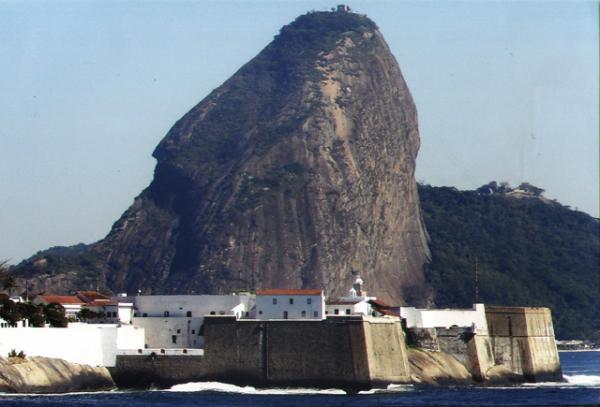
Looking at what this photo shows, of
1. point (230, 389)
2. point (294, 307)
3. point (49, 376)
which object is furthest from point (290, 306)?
point (49, 376)

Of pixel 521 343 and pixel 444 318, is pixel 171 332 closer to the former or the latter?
pixel 444 318

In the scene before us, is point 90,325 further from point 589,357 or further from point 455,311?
point 589,357

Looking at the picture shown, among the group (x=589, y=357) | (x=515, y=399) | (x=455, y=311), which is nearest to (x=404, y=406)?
(x=515, y=399)

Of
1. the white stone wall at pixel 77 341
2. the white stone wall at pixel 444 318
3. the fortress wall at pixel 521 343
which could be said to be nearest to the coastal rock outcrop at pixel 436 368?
the white stone wall at pixel 444 318

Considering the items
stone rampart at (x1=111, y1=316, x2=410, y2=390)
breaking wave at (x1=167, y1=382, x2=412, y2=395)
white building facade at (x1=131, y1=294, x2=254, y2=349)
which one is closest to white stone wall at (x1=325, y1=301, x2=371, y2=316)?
stone rampart at (x1=111, y1=316, x2=410, y2=390)

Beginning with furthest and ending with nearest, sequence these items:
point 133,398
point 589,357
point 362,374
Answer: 1. point 589,357
2. point 362,374
3. point 133,398

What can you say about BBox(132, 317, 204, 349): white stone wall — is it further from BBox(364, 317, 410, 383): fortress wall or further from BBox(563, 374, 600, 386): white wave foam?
BBox(563, 374, 600, 386): white wave foam
